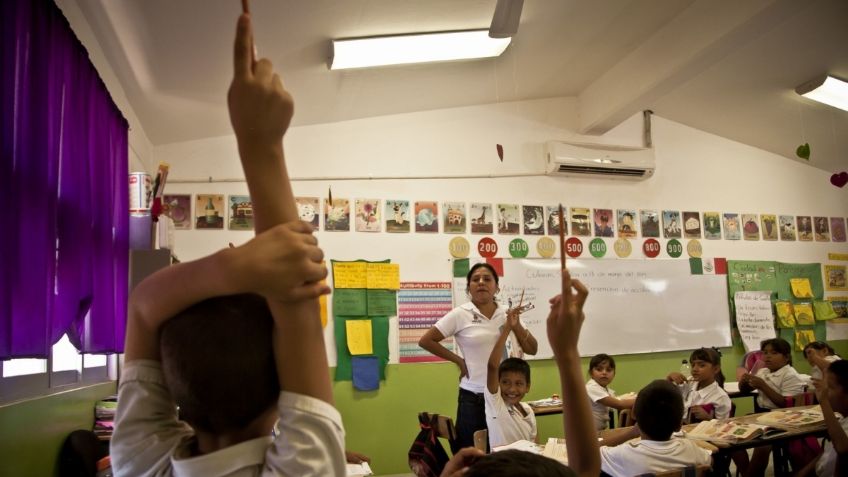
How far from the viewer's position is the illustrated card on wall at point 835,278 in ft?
20.8

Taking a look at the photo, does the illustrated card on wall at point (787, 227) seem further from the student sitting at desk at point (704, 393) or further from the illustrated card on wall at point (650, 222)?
the student sitting at desk at point (704, 393)

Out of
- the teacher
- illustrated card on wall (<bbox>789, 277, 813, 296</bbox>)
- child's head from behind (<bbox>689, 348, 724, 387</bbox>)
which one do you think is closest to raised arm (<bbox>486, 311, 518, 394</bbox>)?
the teacher

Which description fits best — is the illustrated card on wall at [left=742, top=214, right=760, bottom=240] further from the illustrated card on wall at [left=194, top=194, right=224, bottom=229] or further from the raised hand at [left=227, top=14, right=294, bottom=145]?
the raised hand at [left=227, top=14, right=294, bottom=145]

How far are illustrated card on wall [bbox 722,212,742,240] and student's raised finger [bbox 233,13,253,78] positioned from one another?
20.8 feet

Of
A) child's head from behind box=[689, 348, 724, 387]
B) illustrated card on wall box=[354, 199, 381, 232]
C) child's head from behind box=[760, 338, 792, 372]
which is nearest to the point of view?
child's head from behind box=[689, 348, 724, 387]

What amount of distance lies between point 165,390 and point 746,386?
4.59 metres

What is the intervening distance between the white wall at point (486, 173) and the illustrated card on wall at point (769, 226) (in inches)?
3.1

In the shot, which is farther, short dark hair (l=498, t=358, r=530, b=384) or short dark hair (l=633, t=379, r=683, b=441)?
short dark hair (l=498, t=358, r=530, b=384)

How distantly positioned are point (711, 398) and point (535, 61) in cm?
273

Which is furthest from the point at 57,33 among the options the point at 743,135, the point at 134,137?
the point at 743,135

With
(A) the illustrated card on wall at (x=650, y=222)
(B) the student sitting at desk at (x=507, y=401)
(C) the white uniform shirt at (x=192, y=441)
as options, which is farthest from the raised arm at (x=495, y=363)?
(A) the illustrated card on wall at (x=650, y=222)

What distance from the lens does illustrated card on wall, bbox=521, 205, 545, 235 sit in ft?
17.5

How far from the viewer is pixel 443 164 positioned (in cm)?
517

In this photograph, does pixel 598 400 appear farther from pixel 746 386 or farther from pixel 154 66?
pixel 154 66
